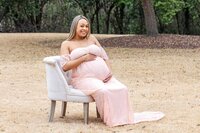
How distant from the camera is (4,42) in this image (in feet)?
60.3

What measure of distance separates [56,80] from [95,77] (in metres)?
0.49

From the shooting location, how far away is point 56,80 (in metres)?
6.02

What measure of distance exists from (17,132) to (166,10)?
15.9m

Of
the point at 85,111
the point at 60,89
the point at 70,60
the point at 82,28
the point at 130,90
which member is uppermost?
the point at 82,28

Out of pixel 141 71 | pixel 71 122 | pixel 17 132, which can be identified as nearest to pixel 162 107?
pixel 71 122

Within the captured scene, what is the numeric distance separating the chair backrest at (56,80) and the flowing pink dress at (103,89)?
13 centimetres

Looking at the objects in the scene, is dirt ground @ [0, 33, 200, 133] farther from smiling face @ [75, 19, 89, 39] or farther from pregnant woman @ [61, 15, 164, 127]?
smiling face @ [75, 19, 89, 39]

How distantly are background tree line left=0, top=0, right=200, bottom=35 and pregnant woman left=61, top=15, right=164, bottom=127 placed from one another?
21.0 meters

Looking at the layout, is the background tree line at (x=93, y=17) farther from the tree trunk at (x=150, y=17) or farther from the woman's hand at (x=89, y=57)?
the woman's hand at (x=89, y=57)

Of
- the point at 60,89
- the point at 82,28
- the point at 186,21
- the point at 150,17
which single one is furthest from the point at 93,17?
the point at 60,89

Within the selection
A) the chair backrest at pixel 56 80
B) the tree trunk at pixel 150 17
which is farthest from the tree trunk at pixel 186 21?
the chair backrest at pixel 56 80

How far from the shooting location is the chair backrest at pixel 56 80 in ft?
19.6

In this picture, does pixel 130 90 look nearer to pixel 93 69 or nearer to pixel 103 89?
pixel 93 69

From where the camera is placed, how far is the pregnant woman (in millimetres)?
5879
